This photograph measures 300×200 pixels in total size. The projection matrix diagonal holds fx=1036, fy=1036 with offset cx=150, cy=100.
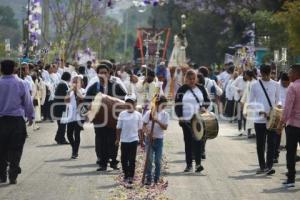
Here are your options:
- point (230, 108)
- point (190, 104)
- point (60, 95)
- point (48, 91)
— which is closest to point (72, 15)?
point (48, 91)

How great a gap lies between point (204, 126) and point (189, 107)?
475 millimetres

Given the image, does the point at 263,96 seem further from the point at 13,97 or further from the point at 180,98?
the point at 13,97

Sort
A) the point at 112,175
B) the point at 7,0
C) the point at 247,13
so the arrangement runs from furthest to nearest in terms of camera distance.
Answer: the point at 7,0, the point at 247,13, the point at 112,175

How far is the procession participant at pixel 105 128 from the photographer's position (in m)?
17.5

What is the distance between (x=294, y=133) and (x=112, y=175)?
3.13m

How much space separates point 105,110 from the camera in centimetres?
1698

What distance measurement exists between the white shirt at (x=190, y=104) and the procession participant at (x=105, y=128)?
1082 mm

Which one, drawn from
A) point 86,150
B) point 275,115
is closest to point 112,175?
point 275,115

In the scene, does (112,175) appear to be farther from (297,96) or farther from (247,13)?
(247,13)

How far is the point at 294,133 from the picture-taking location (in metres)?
15.6

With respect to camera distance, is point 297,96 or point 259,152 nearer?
point 297,96

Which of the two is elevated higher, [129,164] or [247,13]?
[247,13]

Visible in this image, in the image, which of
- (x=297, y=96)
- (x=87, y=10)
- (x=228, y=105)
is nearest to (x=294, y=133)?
(x=297, y=96)

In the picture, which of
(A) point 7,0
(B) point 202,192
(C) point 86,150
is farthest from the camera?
(A) point 7,0
